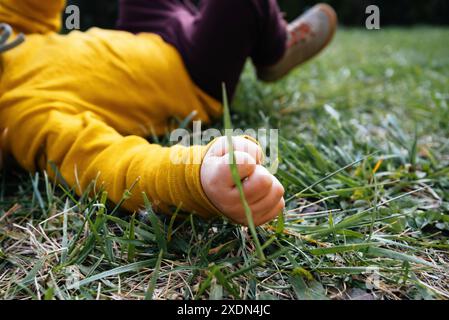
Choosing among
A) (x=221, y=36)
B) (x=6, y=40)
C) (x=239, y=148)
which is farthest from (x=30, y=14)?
(x=239, y=148)

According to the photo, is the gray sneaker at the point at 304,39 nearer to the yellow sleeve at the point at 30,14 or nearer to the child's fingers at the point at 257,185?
the yellow sleeve at the point at 30,14

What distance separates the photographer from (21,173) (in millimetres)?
849

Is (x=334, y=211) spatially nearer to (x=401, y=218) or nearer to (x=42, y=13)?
(x=401, y=218)

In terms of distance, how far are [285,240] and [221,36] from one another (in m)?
0.56

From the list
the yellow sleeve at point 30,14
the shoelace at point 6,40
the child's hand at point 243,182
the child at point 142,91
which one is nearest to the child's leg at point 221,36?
the child at point 142,91

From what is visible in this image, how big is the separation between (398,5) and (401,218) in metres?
5.69

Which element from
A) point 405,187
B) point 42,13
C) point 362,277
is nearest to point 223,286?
point 362,277

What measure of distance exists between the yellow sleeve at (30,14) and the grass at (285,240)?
31cm

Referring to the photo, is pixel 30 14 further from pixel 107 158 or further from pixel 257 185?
pixel 257 185

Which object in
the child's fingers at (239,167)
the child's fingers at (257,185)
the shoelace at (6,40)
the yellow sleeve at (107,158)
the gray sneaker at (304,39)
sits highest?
the shoelace at (6,40)

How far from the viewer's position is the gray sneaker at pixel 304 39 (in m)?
1.17

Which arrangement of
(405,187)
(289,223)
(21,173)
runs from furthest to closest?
(21,173) < (405,187) < (289,223)

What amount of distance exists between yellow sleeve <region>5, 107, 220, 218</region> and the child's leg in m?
0.30

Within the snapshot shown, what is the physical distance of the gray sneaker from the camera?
3.83 feet
